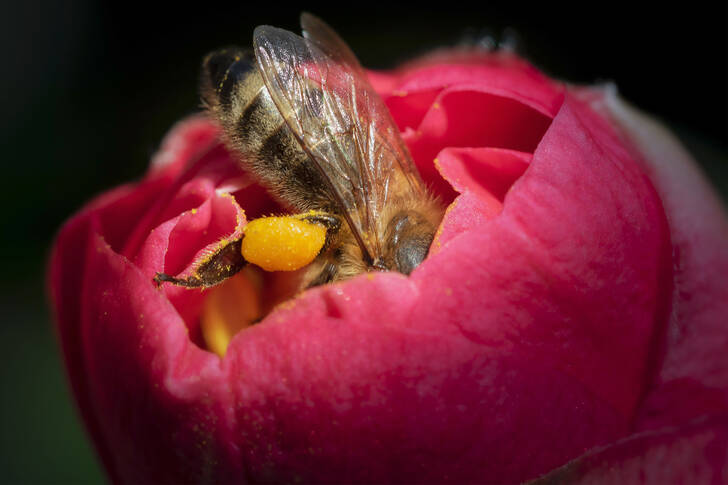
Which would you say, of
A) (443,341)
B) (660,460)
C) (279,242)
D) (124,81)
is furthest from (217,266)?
(124,81)

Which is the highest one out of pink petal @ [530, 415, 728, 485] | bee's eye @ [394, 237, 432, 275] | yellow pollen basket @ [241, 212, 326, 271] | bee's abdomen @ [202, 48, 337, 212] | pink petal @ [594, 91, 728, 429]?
bee's abdomen @ [202, 48, 337, 212]

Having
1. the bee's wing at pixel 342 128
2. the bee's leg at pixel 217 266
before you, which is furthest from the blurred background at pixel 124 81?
the bee's leg at pixel 217 266

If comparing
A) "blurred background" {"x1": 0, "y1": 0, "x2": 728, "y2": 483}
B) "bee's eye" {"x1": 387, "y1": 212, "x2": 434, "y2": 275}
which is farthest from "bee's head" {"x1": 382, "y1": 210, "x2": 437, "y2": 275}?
"blurred background" {"x1": 0, "y1": 0, "x2": 728, "y2": 483}

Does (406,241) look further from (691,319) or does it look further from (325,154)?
(691,319)

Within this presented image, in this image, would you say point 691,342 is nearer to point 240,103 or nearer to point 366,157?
point 366,157

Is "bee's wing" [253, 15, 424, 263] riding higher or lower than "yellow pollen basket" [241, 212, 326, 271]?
higher

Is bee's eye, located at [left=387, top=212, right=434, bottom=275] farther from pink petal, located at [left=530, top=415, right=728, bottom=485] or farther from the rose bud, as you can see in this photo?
pink petal, located at [left=530, top=415, right=728, bottom=485]
